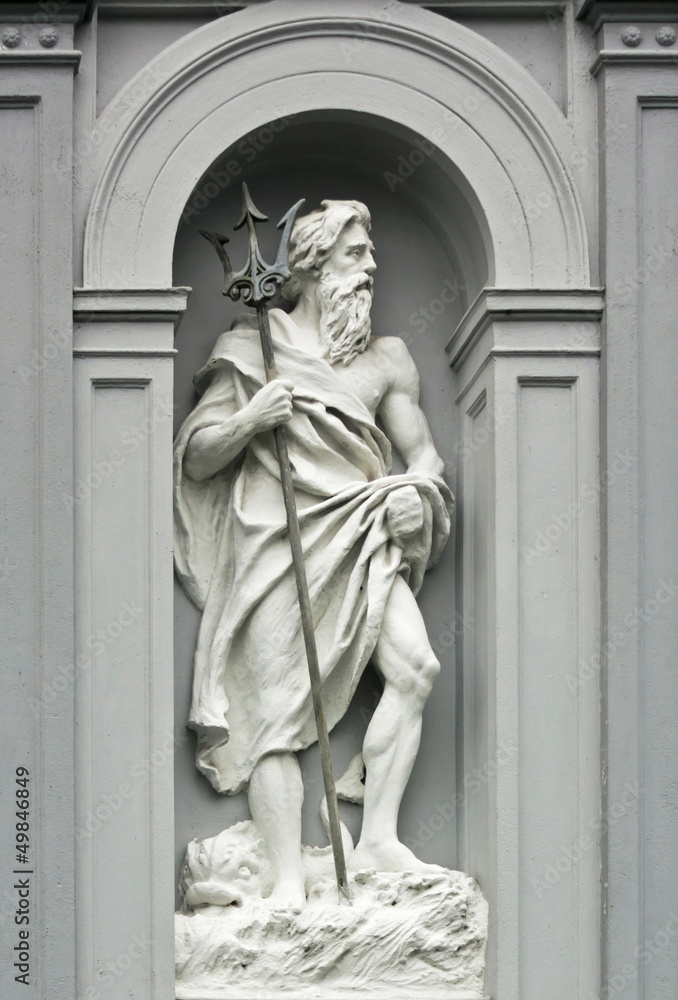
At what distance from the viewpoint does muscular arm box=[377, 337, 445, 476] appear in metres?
8.48

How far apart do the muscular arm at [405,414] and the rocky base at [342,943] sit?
5.95ft

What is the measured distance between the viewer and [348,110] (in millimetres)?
8250

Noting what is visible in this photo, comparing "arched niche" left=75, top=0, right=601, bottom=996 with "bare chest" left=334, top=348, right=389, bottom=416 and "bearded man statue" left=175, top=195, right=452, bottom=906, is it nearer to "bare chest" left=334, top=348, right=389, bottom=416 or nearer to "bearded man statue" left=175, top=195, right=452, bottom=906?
"bearded man statue" left=175, top=195, right=452, bottom=906

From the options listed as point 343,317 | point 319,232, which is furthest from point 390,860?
point 319,232

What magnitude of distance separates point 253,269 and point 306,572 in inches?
51.4

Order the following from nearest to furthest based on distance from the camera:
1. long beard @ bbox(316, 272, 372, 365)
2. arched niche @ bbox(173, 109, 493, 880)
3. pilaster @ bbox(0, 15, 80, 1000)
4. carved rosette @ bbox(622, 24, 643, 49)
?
pilaster @ bbox(0, 15, 80, 1000), carved rosette @ bbox(622, 24, 643, 49), arched niche @ bbox(173, 109, 493, 880), long beard @ bbox(316, 272, 372, 365)

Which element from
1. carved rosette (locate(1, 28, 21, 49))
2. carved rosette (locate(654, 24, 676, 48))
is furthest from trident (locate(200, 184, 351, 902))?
carved rosette (locate(654, 24, 676, 48))

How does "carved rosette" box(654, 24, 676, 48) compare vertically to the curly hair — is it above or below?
above

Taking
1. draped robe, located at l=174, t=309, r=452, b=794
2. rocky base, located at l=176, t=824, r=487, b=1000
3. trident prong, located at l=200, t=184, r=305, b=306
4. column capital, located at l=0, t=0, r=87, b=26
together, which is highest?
column capital, located at l=0, t=0, r=87, b=26

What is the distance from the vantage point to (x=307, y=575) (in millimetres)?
8188

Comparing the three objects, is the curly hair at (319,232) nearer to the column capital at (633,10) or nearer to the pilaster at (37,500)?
the pilaster at (37,500)

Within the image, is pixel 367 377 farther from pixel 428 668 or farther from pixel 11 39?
pixel 11 39

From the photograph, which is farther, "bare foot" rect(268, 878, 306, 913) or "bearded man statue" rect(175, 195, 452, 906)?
"bearded man statue" rect(175, 195, 452, 906)

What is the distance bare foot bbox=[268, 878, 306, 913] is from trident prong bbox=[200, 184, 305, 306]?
242 cm
